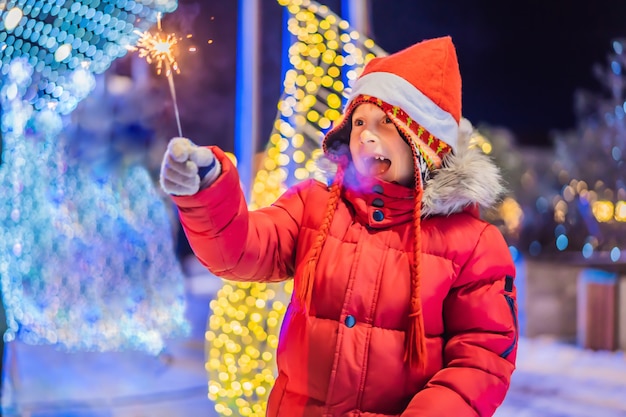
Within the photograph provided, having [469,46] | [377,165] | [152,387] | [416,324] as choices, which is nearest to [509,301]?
[416,324]

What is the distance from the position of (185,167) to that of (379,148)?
48 cm

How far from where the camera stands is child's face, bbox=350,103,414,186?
141cm

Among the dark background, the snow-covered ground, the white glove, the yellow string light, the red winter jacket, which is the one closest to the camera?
the white glove

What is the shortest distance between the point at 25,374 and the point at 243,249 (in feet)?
6.33

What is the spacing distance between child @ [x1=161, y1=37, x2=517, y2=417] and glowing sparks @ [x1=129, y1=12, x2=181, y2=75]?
52cm

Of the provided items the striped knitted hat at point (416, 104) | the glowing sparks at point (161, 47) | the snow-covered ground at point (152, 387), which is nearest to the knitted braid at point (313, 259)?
the striped knitted hat at point (416, 104)

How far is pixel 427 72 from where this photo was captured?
1466 mm

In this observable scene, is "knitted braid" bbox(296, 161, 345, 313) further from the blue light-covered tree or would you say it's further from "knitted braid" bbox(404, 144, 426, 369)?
the blue light-covered tree

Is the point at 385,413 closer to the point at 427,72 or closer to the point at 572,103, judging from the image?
the point at 427,72

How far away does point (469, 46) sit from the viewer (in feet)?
Answer: 12.4

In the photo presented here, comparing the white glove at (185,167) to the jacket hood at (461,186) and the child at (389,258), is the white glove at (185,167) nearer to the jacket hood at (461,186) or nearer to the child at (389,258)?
the child at (389,258)

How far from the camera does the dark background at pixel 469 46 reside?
1974 mm

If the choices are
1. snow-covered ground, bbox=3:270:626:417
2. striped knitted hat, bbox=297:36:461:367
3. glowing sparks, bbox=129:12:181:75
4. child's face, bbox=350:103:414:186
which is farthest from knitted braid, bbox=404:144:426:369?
snow-covered ground, bbox=3:270:626:417

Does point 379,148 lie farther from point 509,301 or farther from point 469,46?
point 469,46
